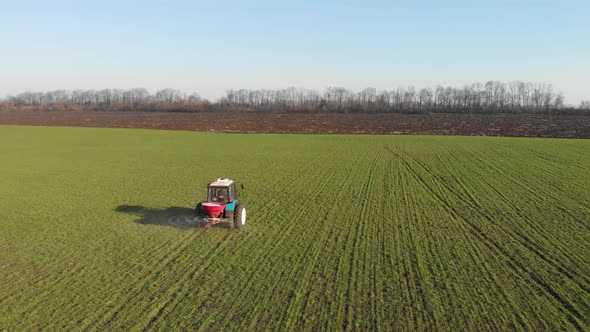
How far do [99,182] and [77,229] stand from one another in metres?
10.6

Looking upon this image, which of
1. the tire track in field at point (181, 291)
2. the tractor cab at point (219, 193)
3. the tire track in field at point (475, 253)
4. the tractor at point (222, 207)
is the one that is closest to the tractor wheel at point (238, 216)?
the tractor at point (222, 207)

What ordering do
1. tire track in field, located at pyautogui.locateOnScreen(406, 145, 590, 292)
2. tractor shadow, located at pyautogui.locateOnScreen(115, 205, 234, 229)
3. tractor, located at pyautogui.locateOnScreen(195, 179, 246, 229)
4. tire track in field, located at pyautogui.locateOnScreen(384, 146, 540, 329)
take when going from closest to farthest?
tire track in field, located at pyautogui.locateOnScreen(384, 146, 540, 329) < tire track in field, located at pyautogui.locateOnScreen(406, 145, 590, 292) < tractor, located at pyautogui.locateOnScreen(195, 179, 246, 229) < tractor shadow, located at pyautogui.locateOnScreen(115, 205, 234, 229)

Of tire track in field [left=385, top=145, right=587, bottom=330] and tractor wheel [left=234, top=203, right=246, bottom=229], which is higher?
tractor wheel [left=234, top=203, right=246, bottom=229]

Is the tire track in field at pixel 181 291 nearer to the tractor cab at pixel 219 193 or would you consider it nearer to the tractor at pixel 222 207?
the tractor at pixel 222 207

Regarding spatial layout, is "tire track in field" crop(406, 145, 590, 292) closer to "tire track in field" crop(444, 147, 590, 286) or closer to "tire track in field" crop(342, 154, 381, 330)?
"tire track in field" crop(444, 147, 590, 286)

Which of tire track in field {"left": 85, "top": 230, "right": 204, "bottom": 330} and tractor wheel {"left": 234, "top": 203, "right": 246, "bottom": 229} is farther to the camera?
tractor wheel {"left": 234, "top": 203, "right": 246, "bottom": 229}

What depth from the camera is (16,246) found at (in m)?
14.5

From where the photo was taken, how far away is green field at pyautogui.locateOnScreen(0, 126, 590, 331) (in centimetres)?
988

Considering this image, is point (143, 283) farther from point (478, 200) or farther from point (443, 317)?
point (478, 200)

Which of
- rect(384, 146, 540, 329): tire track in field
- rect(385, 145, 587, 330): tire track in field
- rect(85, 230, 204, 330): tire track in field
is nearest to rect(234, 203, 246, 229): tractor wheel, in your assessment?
rect(85, 230, 204, 330): tire track in field

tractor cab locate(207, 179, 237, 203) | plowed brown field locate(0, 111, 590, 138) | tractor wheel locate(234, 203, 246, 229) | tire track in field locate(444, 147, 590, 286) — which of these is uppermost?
plowed brown field locate(0, 111, 590, 138)

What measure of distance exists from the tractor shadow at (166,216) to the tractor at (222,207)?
22.9 inches

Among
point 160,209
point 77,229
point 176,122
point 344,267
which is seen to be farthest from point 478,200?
point 176,122

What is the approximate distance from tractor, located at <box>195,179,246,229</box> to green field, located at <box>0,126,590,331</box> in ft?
1.87
